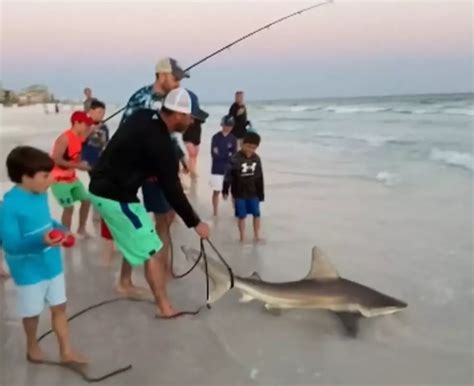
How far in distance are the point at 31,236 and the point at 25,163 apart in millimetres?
392

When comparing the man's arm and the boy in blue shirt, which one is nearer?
the boy in blue shirt

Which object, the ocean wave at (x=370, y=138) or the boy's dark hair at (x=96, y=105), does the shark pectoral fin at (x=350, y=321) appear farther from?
the ocean wave at (x=370, y=138)

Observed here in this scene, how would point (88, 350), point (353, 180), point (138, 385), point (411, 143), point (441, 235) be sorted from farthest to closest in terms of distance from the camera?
point (411, 143), point (353, 180), point (441, 235), point (88, 350), point (138, 385)

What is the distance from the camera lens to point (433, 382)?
3.56 m

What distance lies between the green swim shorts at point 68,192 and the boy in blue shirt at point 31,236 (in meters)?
2.47

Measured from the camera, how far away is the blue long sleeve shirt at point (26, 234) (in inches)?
129

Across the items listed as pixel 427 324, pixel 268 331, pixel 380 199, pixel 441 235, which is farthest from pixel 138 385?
pixel 380 199

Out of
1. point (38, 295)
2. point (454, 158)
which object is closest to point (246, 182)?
point (38, 295)

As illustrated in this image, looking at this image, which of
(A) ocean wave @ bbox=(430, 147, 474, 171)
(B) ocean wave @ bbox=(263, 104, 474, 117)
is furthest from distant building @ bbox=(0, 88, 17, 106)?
(A) ocean wave @ bbox=(430, 147, 474, 171)

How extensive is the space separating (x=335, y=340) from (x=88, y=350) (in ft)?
5.18

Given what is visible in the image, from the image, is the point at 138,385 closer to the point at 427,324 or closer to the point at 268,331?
the point at 268,331

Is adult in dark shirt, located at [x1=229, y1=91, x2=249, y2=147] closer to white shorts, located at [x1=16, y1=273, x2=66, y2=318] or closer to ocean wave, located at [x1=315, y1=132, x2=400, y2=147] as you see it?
white shorts, located at [x1=16, y1=273, x2=66, y2=318]

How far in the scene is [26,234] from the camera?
3.32 meters

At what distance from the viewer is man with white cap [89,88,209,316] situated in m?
3.88
